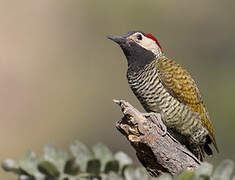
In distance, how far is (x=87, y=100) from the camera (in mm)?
14656

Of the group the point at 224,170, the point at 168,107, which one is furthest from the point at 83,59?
the point at 224,170

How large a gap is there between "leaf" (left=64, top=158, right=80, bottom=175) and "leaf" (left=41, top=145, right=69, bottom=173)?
15mm

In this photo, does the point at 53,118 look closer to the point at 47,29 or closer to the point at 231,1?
the point at 47,29

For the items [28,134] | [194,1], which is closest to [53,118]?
[28,134]

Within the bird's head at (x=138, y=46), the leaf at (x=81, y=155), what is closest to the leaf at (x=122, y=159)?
the leaf at (x=81, y=155)

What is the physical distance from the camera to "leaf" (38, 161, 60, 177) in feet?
6.71

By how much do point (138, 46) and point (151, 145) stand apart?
1876 millimetres

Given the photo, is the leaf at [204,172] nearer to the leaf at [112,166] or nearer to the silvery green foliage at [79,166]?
the silvery green foliage at [79,166]

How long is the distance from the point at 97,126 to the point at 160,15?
4.40 meters

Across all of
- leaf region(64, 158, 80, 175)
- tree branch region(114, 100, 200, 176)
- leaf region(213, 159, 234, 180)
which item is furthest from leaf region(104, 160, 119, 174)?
tree branch region(114, 100, 200, 176)

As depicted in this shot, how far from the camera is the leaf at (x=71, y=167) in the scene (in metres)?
2.07

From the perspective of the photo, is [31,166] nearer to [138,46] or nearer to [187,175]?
[187,175]

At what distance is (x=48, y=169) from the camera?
2072mm

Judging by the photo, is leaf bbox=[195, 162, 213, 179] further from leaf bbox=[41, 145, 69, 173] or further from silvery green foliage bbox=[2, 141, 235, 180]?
leaf bbox=[41, 145, 69, 173]
